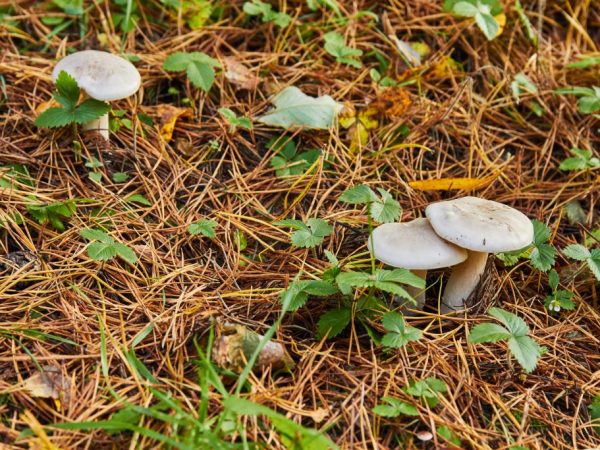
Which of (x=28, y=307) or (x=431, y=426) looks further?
(x=28, y=307)

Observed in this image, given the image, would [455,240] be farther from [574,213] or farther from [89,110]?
[89,110]

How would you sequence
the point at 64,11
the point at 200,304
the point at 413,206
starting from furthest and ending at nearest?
the point at 64,11, the point at 413,206, the point at 200,304

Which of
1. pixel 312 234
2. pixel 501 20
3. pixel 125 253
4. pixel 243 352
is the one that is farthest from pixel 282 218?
pixel 501 20

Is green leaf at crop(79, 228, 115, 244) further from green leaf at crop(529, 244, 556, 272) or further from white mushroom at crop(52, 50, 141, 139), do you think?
green leaf at crop(529, 244, 556, 272)

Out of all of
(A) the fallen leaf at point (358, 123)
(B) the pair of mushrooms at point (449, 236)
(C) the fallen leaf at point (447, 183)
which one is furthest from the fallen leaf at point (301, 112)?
(B) the pair of mushrooms at point (449, 236)

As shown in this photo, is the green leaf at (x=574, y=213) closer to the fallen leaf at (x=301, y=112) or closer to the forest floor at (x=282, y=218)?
the forest floor at (x=282, y=218)

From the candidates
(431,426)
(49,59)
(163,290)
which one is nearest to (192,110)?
(49,59)

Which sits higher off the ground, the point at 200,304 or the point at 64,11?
the point at 64,11

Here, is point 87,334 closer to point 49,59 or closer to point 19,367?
point 19,367
